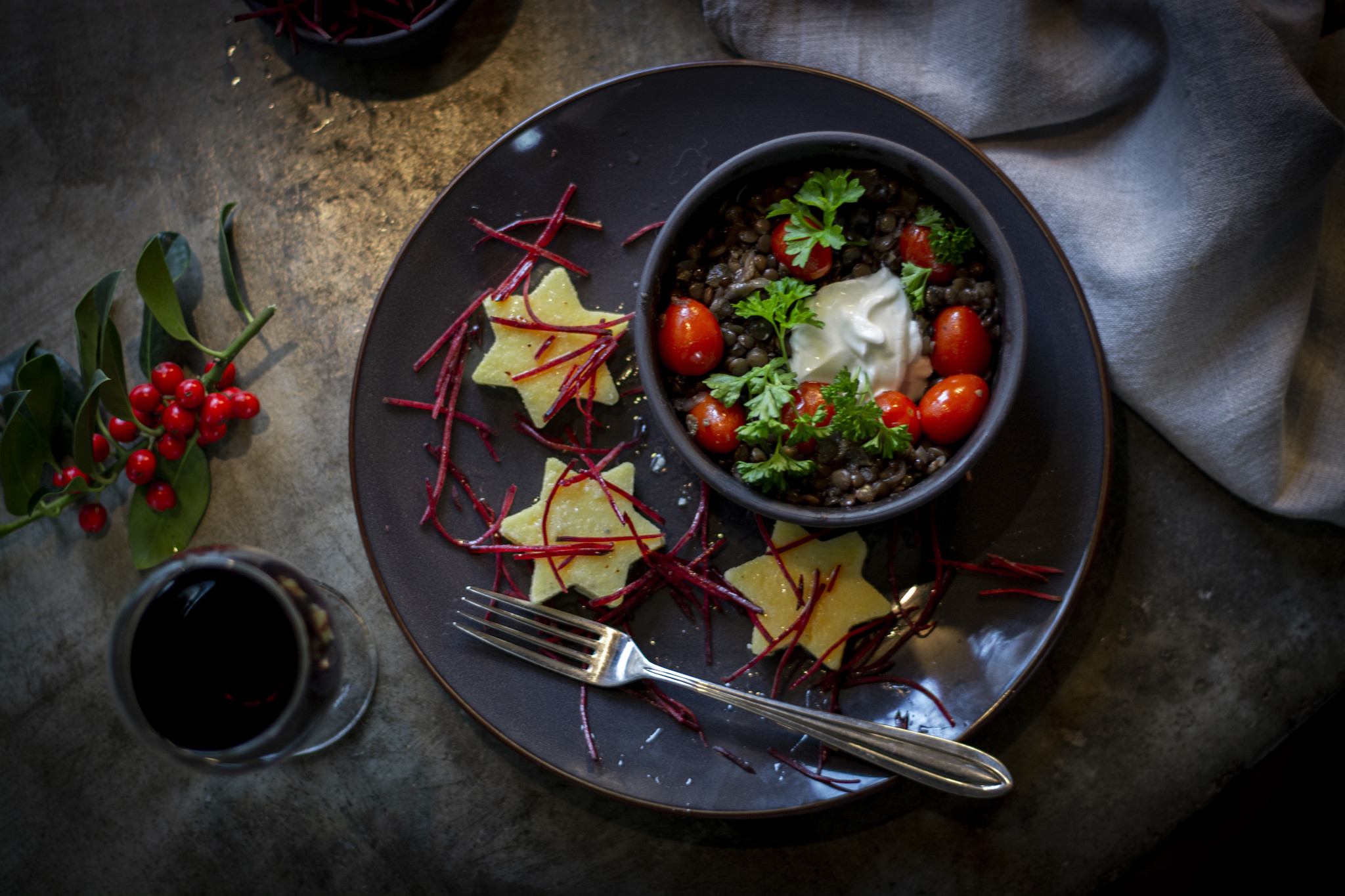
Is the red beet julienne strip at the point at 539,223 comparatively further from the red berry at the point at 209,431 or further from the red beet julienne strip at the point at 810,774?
the red beet julienne strip at the point at 810,774

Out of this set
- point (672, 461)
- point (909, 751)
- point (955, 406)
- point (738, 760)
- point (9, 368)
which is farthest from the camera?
point (9, 368)

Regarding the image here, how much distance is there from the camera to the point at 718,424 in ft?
5.95

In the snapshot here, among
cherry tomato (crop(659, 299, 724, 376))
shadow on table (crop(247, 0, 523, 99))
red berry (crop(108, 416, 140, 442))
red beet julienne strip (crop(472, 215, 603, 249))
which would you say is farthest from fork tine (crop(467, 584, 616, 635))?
shadow on table (crop(247, 0, 523, 99))

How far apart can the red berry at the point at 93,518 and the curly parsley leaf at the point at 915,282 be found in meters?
2.30

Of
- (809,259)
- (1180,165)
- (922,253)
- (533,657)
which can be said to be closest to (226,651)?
(533,657)

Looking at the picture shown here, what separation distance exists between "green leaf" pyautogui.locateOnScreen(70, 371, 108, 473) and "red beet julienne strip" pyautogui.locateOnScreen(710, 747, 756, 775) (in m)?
1.78

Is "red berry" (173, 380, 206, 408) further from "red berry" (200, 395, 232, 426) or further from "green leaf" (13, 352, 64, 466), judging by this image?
"green leaf" (13, 352, 64, 466)

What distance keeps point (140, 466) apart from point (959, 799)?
Answer: 8.03 feet

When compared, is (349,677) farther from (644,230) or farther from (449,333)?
(644,230)

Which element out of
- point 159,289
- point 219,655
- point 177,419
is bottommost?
point 219,655

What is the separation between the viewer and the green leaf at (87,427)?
6.56ft

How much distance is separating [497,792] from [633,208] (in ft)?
5.43

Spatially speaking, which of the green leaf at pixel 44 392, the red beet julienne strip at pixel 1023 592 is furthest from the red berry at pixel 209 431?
the red beet julienne strip at pixel 1023 592

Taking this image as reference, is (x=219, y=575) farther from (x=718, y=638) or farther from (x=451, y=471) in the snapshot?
(x=718, y=638)
